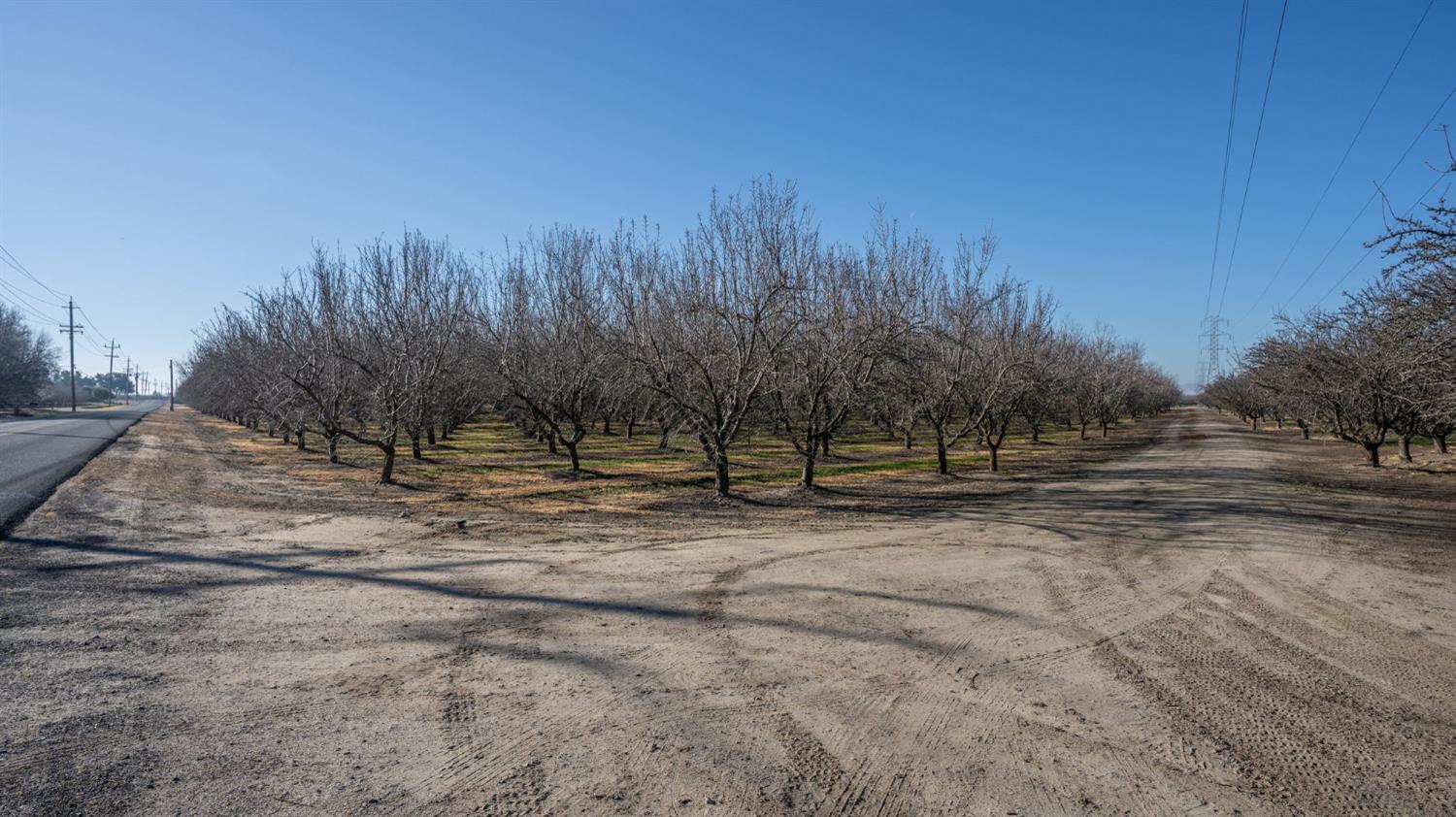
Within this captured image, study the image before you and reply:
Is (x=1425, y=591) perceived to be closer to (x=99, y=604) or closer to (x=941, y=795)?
(x=941, y=795)

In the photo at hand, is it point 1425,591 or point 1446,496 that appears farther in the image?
point 1446,496

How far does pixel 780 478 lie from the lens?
1897 centimetres

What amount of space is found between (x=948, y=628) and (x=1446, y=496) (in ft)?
50.9

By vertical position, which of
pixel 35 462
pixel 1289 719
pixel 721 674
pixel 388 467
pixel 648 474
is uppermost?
pixel 35 462

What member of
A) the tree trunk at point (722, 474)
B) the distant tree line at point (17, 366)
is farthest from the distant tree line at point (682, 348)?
the distant tree line at point (17, 366)

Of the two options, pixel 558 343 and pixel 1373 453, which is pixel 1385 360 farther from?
pixel 558 343

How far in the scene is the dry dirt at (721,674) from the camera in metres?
3.58

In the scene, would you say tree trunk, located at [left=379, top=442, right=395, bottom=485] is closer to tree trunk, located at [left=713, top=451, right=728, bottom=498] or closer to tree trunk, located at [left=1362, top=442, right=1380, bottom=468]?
tree trunk, located at [left=713, top=451, right=728, bottom=498]

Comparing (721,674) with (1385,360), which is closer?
(721,674)

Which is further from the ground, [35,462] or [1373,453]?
[35,462]

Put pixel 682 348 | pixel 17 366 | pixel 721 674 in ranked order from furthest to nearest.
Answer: pixel 17 366
pixel 682 348
pixel 721 674

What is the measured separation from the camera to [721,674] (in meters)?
5.03

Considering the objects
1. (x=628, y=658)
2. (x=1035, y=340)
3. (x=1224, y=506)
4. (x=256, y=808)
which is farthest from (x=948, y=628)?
(x=1035, y=340)

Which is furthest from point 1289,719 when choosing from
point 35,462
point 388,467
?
point 35,462
